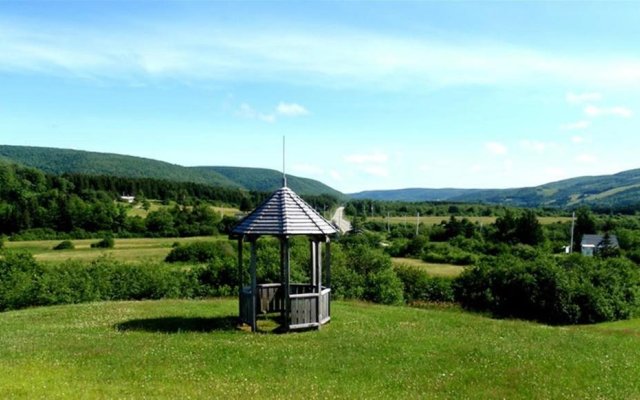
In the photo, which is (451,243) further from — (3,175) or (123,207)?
(3,175)

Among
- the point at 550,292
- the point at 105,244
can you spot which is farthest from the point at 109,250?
the point at 550,292

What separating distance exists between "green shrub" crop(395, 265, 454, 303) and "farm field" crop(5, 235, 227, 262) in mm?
42620

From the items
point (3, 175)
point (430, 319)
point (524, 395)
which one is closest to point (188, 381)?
point (524, 395)

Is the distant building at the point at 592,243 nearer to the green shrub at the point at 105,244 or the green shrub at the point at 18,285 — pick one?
the green shrub at the point at 105,244

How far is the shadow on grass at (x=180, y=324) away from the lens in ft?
61.2

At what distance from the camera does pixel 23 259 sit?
3756 cm

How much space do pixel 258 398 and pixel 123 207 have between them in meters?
122

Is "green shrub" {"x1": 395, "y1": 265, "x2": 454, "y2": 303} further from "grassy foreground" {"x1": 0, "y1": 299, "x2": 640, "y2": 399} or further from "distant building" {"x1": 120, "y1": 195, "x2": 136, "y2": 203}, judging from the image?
"distant building" {"x1": 120, "y1": 195, "x2": 136, "y2": 203}

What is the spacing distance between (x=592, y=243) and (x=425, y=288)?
227 ft

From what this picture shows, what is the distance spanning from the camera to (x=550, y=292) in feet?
130

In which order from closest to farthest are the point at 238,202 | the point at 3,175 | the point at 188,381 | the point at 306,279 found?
the point at 188,381 < the point at 306,279 < the point at 3,175 < the point at 238,202

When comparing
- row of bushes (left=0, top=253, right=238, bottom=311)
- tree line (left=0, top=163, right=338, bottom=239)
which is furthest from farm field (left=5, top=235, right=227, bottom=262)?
row of bushes (left=0, top=253, right=238, bottom=311)

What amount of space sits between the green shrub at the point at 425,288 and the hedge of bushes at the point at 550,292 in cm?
91

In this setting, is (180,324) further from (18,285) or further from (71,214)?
(71,214)
